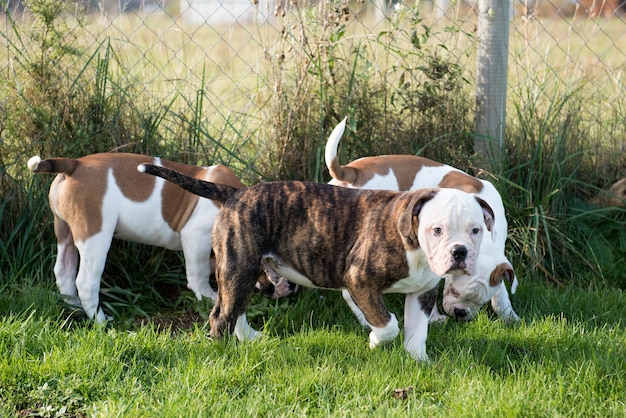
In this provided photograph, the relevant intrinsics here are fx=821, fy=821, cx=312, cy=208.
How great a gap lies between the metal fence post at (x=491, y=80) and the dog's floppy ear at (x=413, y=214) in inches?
87.5

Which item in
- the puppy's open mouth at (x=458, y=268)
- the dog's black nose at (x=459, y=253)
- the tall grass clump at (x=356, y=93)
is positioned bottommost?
the puppy's open mouth at (x=458, y=268)

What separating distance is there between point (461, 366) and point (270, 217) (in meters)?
1.31

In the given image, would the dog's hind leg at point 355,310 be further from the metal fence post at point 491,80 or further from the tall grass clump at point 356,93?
the metal fence post at point 491,80

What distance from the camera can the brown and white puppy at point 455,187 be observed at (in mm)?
5020

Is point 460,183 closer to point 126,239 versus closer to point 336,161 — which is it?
point 336,161

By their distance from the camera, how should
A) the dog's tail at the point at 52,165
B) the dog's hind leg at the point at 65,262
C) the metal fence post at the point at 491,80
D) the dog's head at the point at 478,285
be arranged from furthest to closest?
the metal fence post at the point at 491,80
the dog's hind leg at the point at 65,262
the dog's head at the point at 478,285
the dog's tail at the point at 52,165

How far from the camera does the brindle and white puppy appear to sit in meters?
5.03

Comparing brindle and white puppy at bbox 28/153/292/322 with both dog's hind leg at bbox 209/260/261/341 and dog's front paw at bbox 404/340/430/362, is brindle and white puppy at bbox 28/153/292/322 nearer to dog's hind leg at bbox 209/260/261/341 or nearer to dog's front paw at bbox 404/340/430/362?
dog's hind leg at bbox 209/260/261/341

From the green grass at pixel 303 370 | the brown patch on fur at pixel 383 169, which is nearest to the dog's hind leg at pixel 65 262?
the green grass at pixel 303 370

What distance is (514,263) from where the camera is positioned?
6008mm

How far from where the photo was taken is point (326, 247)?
4.59 m

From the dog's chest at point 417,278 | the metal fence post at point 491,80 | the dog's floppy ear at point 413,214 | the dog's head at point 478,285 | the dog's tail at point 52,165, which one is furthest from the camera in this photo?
the metal fence post at point 491,80

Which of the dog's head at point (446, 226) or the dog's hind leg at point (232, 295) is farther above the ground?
the dog's head at point (446, 226)

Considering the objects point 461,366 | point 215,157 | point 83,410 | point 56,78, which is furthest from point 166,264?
point 461,366
